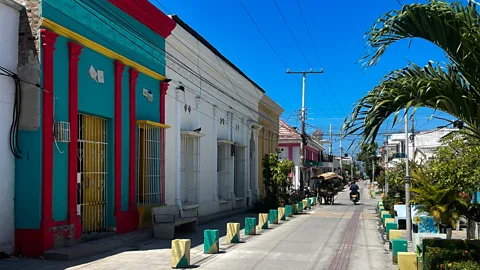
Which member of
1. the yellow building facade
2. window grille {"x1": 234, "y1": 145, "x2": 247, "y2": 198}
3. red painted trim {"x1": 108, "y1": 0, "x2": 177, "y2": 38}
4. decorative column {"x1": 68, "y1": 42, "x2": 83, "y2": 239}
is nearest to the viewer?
decorative column {"x1": 68, "y1": 42, "x2": 83, "y2": 239}

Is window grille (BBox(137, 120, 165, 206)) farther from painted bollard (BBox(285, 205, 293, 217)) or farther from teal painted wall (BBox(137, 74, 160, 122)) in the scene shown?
painted bollard (BBox(285, 205, 293, 217))

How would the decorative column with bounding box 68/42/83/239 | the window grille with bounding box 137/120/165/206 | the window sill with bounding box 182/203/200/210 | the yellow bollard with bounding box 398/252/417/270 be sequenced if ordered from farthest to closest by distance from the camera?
the window sill with bounding box 182/203/200/210, the window grille with bounding box 137/120/165/206, the decorative column with bounding box 68/42/83/239, the yellow bollard with bounding box 398/252/417/270

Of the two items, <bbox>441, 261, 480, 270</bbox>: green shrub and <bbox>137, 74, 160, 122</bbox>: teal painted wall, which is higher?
<bbox>137, 74, 160, 122</bbox>: teal painted wall

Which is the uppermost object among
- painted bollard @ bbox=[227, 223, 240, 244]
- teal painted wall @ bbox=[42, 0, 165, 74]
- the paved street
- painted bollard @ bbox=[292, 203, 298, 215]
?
teal painted wall @ bbox=[42, 0, 165, 74]

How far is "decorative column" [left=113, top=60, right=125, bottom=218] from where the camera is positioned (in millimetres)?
13242

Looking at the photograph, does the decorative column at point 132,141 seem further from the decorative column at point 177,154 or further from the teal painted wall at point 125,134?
the decorative column at point 177,154

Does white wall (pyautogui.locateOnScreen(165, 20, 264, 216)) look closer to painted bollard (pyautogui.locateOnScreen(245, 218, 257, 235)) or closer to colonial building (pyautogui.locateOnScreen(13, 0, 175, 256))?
colonial building (pyautogui.locateOnScreen(13, 0, 175, 256))

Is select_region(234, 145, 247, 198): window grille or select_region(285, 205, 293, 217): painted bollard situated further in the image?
select_region(234, 145, 247, 198): window grille

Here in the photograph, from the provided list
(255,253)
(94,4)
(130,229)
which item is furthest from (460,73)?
(130,229)

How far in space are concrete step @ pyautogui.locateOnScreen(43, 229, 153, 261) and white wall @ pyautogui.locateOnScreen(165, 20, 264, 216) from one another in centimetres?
358

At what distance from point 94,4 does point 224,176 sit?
13.3 meters

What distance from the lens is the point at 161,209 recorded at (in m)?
14.7

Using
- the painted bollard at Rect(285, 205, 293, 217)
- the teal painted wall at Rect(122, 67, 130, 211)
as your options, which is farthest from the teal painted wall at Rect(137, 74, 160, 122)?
the painted bollard at Rect(285, 205, 293, 217)

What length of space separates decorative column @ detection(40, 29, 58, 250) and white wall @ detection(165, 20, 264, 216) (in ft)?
21.1
